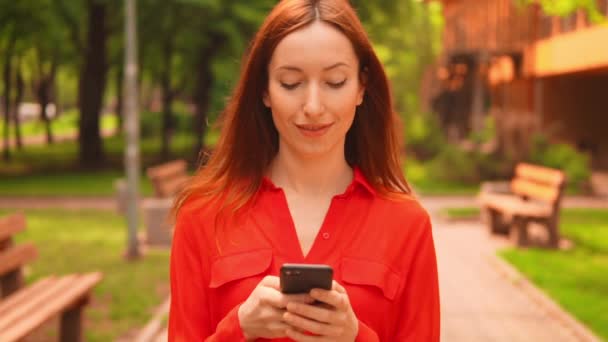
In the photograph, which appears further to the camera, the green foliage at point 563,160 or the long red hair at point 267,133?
the green foliage at point 563,160

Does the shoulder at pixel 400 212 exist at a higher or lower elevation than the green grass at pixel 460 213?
higher

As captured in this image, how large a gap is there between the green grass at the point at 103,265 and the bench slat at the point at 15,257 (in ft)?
2.21

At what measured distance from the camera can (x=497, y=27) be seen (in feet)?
98.2

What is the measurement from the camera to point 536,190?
12.4 metres

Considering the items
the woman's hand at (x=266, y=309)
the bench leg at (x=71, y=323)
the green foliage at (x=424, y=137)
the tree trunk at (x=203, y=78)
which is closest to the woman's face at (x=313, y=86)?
the woman's hand at (x=266, y=309)

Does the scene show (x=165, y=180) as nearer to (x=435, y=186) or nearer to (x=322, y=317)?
(x=435, y=186)

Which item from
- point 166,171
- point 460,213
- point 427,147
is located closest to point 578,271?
point 460,213

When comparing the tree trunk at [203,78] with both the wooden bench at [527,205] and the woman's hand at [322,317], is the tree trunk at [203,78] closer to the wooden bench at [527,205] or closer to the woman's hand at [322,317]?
the wooden bench at [527,205]

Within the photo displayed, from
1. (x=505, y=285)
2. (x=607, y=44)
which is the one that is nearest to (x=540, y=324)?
(x=505, y=285)

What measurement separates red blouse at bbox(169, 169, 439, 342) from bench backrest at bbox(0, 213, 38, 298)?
15.8ft

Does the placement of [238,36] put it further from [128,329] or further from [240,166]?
[240,166]

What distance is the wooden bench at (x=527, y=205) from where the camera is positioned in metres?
11.5

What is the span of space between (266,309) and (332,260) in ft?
1.03

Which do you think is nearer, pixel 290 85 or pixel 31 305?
pixel 290 85
